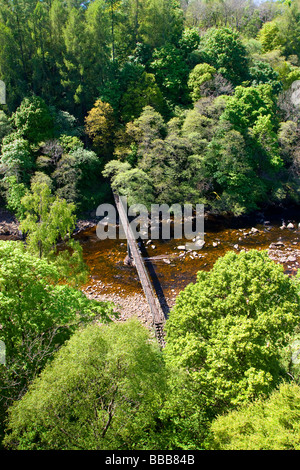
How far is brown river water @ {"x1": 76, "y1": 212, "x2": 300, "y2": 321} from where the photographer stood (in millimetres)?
20094

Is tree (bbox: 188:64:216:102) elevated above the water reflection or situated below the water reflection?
above

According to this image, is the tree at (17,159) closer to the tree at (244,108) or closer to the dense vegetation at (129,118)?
the dense vegetation at (129,118)

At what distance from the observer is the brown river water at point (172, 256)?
65.9 ft

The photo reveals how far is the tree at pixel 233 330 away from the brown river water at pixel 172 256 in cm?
787

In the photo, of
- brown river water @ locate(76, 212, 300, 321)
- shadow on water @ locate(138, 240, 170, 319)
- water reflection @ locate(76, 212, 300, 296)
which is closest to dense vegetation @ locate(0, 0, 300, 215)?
brown river water @ locate(76, 212, 300, 321)

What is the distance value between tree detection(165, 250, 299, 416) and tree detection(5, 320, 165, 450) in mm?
2102

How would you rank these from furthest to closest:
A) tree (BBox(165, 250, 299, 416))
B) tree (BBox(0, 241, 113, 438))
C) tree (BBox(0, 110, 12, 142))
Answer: tree (BBox(0, 110, 12, 142)), tree (BBox(165, 250, 299, 416)), tree (BBox(0, 241, 113, 438))

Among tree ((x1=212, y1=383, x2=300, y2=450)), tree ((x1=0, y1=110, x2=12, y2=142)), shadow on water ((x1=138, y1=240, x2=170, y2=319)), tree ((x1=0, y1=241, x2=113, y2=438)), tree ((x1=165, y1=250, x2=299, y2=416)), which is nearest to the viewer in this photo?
tree ((x1=212, y1=383, x2=300, y2=450))

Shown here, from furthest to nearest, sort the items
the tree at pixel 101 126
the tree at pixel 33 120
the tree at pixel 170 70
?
1. the tree at pixel 170 70
2. the tree at pixel 101 126
3. the tree at pixel 33 120

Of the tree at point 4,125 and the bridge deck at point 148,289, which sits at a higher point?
the tree at point 4,125

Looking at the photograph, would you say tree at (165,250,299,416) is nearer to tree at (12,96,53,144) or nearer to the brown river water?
the brown river water

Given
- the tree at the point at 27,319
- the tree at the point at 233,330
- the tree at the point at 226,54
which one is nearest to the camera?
the tree at the point at 27,319

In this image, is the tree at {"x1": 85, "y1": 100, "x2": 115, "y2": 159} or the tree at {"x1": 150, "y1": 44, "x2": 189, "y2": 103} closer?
the tree at {"x1": 85, "y1": 100, "x2": 115, "y2": 159}

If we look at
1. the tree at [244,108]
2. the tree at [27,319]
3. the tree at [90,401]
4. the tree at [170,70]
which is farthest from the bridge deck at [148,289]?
the tree at [170,70]
